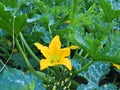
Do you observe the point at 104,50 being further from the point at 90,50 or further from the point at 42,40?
the point at 42,40

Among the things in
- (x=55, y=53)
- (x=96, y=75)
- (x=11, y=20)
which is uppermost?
(x=11, y=20)

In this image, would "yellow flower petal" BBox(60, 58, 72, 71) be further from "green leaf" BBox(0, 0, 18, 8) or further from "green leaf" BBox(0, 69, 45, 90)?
"green leaf" BBox(0, 0, 18, 8)

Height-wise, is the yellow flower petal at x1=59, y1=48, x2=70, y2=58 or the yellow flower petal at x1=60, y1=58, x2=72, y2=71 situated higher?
the yellow flower petal at x1=59, y1=48, x2=70, y2=58

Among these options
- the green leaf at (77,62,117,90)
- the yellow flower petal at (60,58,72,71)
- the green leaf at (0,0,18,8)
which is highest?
the green leaf at (0,0,18,8)

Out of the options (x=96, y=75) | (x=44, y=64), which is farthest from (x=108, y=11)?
(x=44, y=64)

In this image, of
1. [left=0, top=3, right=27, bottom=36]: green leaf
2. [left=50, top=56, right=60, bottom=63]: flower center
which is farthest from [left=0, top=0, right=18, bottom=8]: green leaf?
[left=50, top=56, right=60, bottom=63]: flower center

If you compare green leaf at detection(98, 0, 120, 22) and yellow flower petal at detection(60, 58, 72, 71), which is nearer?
yellow flower petal at detection(60, 58, 72, 71)

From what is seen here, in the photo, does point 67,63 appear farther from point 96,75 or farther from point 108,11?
point 108,11

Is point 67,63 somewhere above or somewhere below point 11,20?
below

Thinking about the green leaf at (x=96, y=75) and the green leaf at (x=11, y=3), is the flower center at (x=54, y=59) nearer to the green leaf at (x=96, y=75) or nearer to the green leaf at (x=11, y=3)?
the green leaf at (x=96, y=75)

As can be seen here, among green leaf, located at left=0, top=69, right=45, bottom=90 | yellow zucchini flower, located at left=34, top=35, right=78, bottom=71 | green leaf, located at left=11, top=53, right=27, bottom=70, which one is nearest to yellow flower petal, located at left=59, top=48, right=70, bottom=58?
yellow zucchini flower, located at left=34, top=35, right=78, bottom=71

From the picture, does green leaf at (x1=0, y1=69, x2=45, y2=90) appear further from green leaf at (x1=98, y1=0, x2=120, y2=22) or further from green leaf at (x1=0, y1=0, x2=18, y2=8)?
green leaf at (x1=98, y1=0, x2=120, y2=22)
